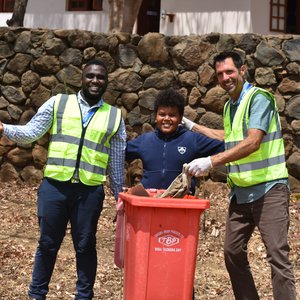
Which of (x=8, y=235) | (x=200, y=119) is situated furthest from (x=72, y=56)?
(x=8, y=235)

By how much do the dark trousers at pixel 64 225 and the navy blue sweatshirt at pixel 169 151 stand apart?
0.42 metres

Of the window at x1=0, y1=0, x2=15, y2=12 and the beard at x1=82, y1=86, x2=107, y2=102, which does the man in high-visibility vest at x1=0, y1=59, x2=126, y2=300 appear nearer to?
the beard at x1=82, y1=86, x2=107, y2=102

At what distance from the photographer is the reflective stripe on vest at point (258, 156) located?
219 inches

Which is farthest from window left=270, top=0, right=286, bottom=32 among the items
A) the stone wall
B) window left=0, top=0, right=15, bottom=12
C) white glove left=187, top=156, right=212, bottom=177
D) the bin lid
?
the bin lid

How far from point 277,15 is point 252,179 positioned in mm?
10481

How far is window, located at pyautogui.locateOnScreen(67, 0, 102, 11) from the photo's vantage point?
54.7 ft

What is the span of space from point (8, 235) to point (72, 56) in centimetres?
326

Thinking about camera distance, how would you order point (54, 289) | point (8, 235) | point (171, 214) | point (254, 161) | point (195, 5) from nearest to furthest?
point (171, 214) → point (254, 161) → point (54, 289) → point (8, 235) → point (195, 5)

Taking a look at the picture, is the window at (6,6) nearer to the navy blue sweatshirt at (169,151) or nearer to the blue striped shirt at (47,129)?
the blue striped shirt at (47,129)

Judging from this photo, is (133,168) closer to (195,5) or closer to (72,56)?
(72,56)

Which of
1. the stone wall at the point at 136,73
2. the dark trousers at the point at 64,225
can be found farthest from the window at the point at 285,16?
the dark trousers at the point at 64,225

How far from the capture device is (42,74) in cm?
1118

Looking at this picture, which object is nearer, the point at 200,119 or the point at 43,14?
the point at 200,119

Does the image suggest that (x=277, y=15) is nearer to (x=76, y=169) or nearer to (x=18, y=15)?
(x=18, y=15)
